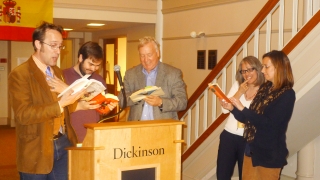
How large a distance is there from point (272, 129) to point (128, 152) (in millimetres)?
1175

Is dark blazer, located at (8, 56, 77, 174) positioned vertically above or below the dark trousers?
above

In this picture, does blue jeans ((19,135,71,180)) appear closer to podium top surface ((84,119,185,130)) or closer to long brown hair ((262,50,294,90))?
podium top surface ((84,119,185,130))

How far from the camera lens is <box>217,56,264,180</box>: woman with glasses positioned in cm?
372

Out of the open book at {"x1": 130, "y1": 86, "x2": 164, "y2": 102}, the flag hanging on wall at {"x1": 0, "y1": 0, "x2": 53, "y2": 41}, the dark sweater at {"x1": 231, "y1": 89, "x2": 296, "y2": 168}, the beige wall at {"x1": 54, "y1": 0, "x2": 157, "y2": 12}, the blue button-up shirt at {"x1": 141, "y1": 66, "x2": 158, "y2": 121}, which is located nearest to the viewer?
the dark sweater at {"x1": 231, "y1": 89, "x2": 296, "y2": 168}

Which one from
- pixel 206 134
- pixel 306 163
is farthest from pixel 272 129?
pixel 306 163

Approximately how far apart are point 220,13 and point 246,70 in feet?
8.26

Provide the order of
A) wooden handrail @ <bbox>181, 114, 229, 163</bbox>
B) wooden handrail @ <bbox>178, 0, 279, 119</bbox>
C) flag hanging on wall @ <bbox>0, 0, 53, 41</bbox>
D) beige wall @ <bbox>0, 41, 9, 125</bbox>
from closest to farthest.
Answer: wooden handrail @ <bbox>178, 0, 279, 119</bbox> < wooden handrail @ <bbox>181, 114, 229, 163</bbox> < flag hanging on wall @ <bbox>0, 0, 53, 41</bbox> < beige wall @ <bbox>0, 41, 9, 125</bbox>

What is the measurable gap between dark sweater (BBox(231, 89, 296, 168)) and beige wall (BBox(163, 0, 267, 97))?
2612 mm

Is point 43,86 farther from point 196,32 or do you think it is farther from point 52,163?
point 196,32

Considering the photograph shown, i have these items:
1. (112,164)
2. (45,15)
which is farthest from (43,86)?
(45,15)

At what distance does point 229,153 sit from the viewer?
378 cm

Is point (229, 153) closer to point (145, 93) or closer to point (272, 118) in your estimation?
point (272, 118)

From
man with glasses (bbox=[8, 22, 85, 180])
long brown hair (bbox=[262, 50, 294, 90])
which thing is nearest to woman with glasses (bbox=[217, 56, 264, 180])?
long brown hair (bbox=[262, 50, 294, 90])

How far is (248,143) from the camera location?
3270 millimetres
